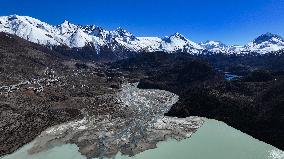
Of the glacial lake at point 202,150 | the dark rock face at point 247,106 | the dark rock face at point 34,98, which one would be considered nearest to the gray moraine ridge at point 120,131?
the glacial lake at point 202,150

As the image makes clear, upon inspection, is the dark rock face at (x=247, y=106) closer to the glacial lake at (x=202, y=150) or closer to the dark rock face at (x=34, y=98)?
the glacial lake at (x=202, y=150)

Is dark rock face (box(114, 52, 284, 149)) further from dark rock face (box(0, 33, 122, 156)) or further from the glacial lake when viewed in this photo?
dark rock face (box(0, 33, 122, 156))

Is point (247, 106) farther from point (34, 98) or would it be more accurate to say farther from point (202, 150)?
point (34, 98)

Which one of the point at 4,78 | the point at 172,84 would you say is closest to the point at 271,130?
the point at 172,84

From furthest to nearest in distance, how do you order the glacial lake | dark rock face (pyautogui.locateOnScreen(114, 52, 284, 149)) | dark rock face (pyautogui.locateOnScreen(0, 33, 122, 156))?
dark rock face (pyautogui.locateOnScreen(0, 33, 122, 156)) → dark rock face (pyautogui.locateOnScreen(114, 52, 284, 149)) → the glacial lake

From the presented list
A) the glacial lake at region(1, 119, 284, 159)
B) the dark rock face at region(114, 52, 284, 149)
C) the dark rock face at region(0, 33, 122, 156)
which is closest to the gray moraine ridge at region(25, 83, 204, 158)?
the glacial lake at region(1, 119, 284, 159)

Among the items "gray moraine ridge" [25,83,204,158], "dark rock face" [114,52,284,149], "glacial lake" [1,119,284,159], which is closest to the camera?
"glacial lake" [1,119,284,159]
